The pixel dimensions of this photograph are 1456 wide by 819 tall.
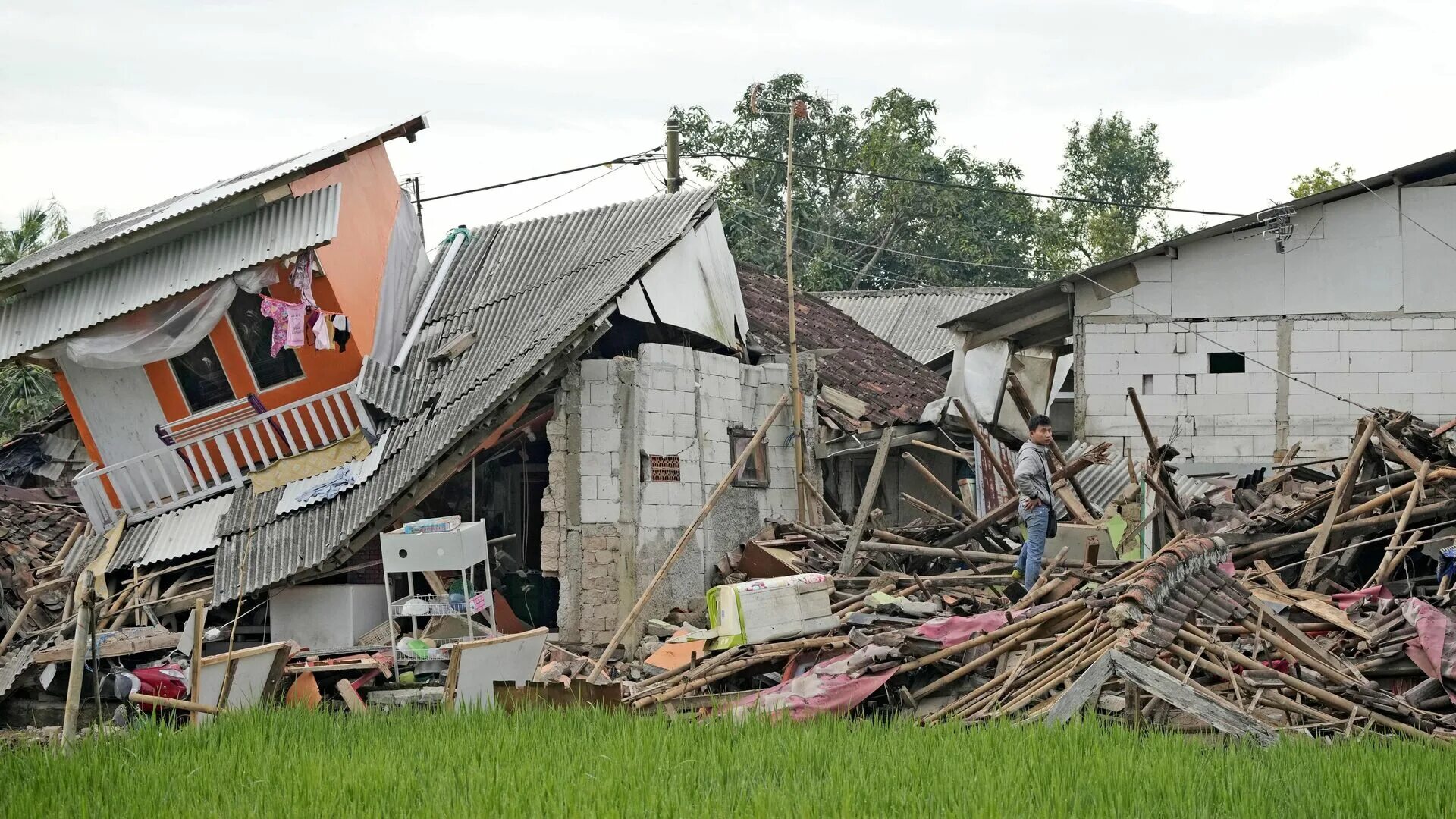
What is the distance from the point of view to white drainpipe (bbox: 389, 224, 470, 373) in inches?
758

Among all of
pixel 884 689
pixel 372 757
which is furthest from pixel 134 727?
pixel 884 689

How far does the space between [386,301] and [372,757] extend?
10426 mm

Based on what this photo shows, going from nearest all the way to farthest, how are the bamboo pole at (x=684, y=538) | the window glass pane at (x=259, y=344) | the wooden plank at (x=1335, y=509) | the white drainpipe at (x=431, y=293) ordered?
the wooden plank at (x=1335, y=509), the bamboo pole at (x=684, y=538), the window glass pane at (x=259, y=344), the white drainpipe at (x=431, y=293)

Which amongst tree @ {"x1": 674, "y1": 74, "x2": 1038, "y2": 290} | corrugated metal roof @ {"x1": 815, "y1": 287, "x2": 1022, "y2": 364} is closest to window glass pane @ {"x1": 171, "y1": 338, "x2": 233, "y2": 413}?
corrugated metal roof @ {"x1": 815, "y1": 287, "x2": 1022, "y2": 364}

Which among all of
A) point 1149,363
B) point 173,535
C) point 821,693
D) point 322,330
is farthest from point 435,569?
point 1149,363

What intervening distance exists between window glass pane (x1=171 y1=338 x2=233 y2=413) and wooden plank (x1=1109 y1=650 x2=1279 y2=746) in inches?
456

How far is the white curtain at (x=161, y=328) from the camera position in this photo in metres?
17.9

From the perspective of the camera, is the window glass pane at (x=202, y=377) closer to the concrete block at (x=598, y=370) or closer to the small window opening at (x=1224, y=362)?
the concrete block at (x=598, y=370)

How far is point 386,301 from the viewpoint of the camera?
64.6ft

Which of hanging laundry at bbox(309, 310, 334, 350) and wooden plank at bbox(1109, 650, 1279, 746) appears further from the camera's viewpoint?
hanging laundry at bbox(309, 310, 334, 350)

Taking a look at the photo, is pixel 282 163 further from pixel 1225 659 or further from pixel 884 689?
pixel 1225 659

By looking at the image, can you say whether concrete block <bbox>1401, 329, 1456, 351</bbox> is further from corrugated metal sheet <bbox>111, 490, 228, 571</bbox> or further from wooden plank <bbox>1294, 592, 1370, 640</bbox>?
corrugated metal sheet <bbox>111, 490, 228, 571</bbox>

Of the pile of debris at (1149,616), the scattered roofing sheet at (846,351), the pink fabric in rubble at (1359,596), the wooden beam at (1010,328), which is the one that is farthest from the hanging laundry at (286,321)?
the pink fabric in rubble at (1359,596)

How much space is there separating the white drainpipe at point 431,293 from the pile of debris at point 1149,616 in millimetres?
4507
